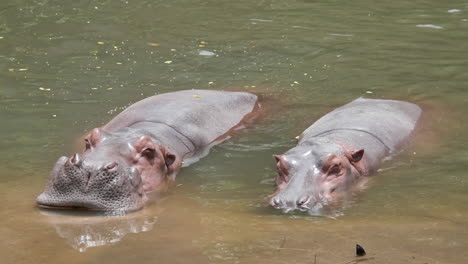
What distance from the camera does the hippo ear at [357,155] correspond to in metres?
7.41

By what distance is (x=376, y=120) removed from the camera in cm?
859

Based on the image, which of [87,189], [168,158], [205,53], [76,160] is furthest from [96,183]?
[205,53]

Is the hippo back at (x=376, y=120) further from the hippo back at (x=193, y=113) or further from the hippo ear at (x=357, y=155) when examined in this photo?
the hippo back at (x=193, y=113)

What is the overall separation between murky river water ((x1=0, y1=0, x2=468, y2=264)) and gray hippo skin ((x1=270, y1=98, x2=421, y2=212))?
7.0 inches

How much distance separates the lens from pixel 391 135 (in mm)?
8422

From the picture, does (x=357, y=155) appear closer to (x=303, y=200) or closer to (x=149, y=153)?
(x=303, y=200)

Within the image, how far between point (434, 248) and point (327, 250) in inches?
25.6

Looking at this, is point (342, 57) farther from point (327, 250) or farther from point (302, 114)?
point (327, 250)

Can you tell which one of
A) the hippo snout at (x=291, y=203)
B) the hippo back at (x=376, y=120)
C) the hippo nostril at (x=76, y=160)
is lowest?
the hippo back at (x=376, y=120)

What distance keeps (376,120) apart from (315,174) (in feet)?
5.52

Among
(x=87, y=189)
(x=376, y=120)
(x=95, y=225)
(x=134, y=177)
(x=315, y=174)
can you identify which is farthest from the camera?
(x=376, y=120)

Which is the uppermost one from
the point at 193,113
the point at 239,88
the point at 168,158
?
the point at 168,158

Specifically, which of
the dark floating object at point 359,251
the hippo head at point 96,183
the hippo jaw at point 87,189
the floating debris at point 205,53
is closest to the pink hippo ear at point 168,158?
the hippo head at point 96,183

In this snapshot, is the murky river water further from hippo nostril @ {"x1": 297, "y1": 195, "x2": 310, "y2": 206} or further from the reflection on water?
hippo nostril @ {"x1": 297, "y1": 195, "x2": 310, "y2": 206}
